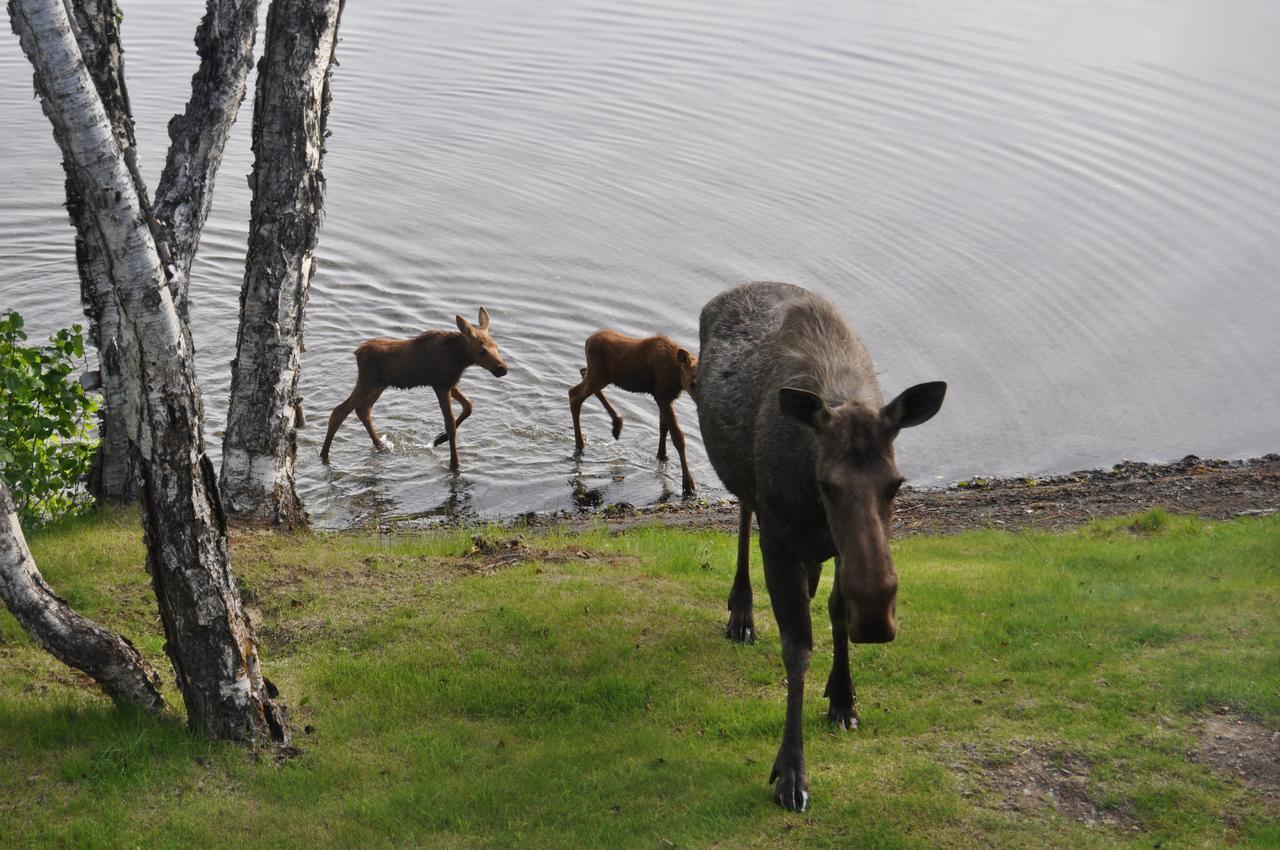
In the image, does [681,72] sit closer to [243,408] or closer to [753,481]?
[243,408]

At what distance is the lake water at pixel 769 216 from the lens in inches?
668

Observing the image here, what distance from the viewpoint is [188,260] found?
1071cm

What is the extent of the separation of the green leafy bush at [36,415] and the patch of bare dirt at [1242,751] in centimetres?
825

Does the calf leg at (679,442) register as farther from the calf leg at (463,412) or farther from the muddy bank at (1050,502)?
the calf leg at (463,412)

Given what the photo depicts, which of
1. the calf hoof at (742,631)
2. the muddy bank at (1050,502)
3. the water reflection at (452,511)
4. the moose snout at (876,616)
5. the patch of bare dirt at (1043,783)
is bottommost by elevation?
the water reflection at (452,511)

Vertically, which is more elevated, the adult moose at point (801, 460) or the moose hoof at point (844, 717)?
the adult moose at point (801, 460)

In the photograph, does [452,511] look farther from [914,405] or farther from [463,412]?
[914,405]

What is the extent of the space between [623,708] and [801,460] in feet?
6.67

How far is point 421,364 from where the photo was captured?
15.7 m

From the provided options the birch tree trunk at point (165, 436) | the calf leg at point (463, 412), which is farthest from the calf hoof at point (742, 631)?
the calf leg at point (463, 412)

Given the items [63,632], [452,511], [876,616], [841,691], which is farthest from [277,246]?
[876,616]

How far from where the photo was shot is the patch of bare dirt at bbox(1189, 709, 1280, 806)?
22.4 feet

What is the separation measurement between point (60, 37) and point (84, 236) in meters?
3.96

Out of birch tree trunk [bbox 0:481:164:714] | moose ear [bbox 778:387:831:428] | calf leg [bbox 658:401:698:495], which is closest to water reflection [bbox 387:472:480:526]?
calf leg [bbox 658:401:698:495]
